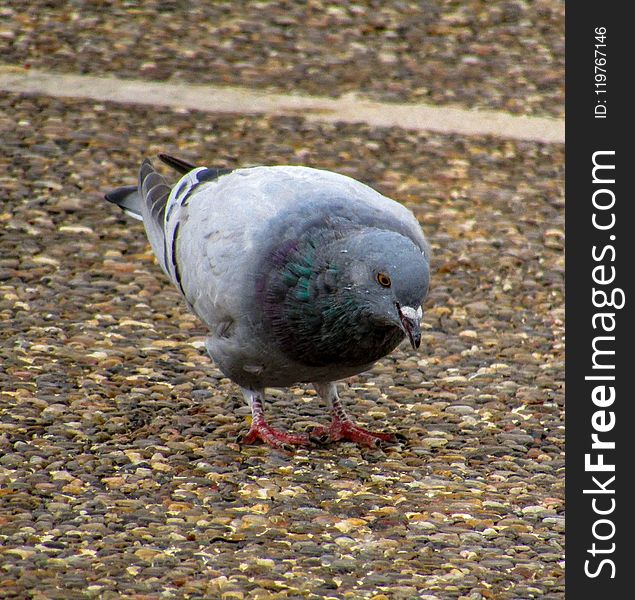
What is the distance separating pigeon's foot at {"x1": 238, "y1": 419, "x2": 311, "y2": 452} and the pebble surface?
7cm

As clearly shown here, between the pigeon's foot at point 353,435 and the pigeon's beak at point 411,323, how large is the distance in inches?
42.4

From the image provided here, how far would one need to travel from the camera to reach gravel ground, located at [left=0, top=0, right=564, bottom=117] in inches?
369

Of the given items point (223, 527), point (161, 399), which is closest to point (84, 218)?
point (161, 399)

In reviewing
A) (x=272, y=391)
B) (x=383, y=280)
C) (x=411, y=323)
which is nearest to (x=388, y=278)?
(x=383, y=280)

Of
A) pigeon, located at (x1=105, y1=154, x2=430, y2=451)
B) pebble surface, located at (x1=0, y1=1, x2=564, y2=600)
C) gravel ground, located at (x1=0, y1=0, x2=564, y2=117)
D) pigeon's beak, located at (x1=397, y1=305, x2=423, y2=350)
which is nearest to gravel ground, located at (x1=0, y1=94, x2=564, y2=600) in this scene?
pebble surface, located at (x1=0, y1=1, x2=564, y2=600)

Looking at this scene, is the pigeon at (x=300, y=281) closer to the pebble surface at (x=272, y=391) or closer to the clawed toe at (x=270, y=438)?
the clawed toe at (x=270, y=438)

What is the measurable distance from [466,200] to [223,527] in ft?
13.0

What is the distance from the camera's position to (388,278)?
13.8 ft

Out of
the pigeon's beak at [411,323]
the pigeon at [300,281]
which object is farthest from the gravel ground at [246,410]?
the pigeon's beak at [411,323]

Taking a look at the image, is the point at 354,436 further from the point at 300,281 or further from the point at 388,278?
the point at 388,278

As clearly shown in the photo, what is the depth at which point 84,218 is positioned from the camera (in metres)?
7.16

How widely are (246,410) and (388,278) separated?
151 cm

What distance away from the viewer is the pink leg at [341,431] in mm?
5141

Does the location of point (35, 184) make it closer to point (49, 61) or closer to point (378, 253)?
point (49, 61)
